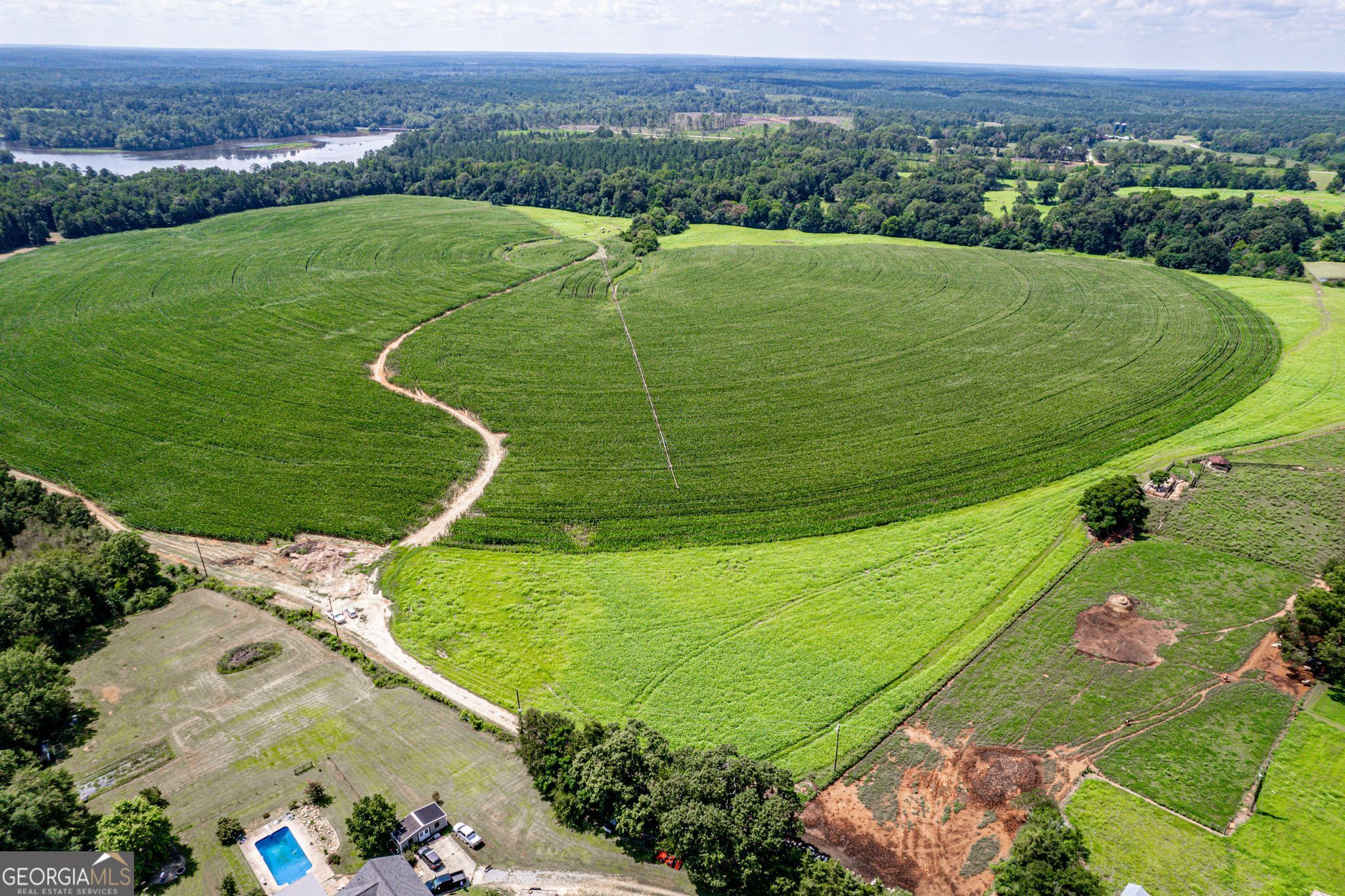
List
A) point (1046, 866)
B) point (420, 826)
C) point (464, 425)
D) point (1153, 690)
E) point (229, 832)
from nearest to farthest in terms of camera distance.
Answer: point (1046, 866) → point (420, 826) → point (229, 832) → point (1153, 690) → point (464, 425)

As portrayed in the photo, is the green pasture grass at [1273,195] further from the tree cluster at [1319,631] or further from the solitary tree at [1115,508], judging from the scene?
the tree cluster at [1319,631]

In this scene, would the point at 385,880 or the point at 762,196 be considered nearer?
the point at 385,880

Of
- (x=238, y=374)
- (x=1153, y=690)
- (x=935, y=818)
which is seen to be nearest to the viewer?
(x=935, y=818)

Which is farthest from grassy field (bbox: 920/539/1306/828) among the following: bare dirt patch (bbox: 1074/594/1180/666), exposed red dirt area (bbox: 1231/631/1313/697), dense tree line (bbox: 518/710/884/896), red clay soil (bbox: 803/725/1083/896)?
dense tree line (bbox: 518/710/884/896)

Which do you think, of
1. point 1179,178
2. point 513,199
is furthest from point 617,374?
point 1179,178

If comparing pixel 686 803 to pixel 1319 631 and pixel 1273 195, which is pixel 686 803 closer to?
pixel 1319 631

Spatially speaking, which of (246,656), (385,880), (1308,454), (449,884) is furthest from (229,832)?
(1308,454)

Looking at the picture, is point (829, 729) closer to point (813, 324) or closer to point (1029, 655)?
point (1029, 655)
